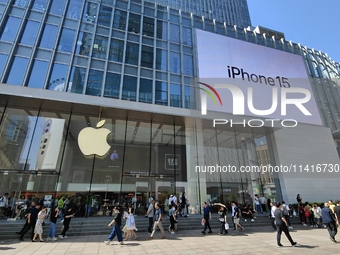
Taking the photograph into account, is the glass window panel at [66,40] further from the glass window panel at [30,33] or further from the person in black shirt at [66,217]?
the person in black shirt at [66,217]

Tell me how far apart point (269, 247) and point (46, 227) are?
10.3 m

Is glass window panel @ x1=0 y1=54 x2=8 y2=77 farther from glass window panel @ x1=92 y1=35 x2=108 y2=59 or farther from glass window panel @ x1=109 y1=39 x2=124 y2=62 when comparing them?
glass window panel @ x1=109 y1=39 x2=124 y2=62

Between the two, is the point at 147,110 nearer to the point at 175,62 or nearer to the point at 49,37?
the point at 175,62

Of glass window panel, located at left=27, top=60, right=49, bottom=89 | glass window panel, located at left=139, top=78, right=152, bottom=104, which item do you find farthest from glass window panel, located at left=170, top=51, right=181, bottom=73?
glass window panel, located at left=27, top=60, right=49, bottom=89

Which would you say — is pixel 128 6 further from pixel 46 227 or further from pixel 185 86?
pixel 46 227

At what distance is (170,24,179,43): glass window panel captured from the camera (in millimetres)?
19798

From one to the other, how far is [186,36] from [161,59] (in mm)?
4388

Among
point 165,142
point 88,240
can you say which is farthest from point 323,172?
point 88,240

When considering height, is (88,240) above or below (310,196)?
below

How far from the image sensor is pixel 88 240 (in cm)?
862

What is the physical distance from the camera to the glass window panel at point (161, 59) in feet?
59.6

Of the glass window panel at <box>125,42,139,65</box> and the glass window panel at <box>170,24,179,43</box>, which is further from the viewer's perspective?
the glass window panel at <box>170,24,179,43</box>

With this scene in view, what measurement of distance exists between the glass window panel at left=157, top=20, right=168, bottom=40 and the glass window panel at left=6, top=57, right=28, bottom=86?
1183 centimetres

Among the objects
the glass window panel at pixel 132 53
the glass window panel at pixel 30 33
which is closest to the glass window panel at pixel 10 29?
the glass window panel at pixel 30 33
